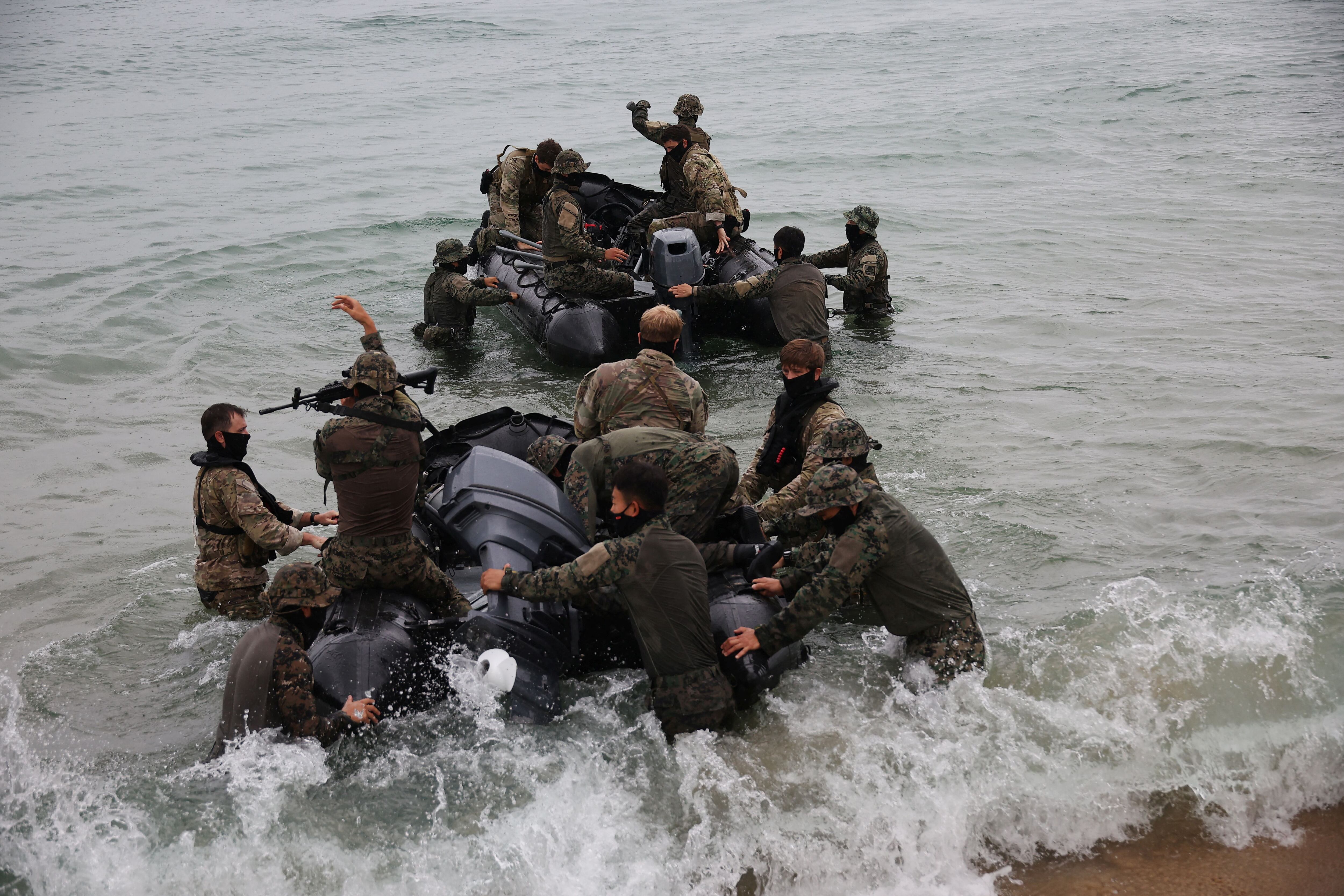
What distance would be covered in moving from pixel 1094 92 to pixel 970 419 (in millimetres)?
20947

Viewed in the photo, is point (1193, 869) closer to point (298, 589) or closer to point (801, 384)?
point (801, 384)

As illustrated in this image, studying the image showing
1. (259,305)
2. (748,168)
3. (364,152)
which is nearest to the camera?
(259,305)

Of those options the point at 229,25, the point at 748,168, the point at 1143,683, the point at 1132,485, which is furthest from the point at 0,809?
the point at 229,25

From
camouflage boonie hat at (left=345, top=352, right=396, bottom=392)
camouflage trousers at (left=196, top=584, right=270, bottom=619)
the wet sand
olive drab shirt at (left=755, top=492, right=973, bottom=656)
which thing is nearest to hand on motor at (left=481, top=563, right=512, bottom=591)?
camouflage boonie hat at (left=345, top=352, right=396, bottom=392)

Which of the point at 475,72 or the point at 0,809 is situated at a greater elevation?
the point at 475,72

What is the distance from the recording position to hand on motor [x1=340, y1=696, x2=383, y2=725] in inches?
186

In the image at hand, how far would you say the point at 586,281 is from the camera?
9992 mm

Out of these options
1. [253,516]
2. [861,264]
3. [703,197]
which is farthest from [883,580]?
[861,264]

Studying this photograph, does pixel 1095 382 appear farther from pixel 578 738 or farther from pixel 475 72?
pixel 475 72

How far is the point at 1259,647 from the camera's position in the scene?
5598 mm

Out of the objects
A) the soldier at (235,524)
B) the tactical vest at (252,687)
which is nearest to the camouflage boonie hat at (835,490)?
the tactical vest at (252,687)

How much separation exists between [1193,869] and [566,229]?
706 centimetres

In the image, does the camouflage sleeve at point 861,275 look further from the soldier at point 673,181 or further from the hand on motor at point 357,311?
the hand on motor at point 357,311

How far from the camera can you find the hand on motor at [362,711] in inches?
186
